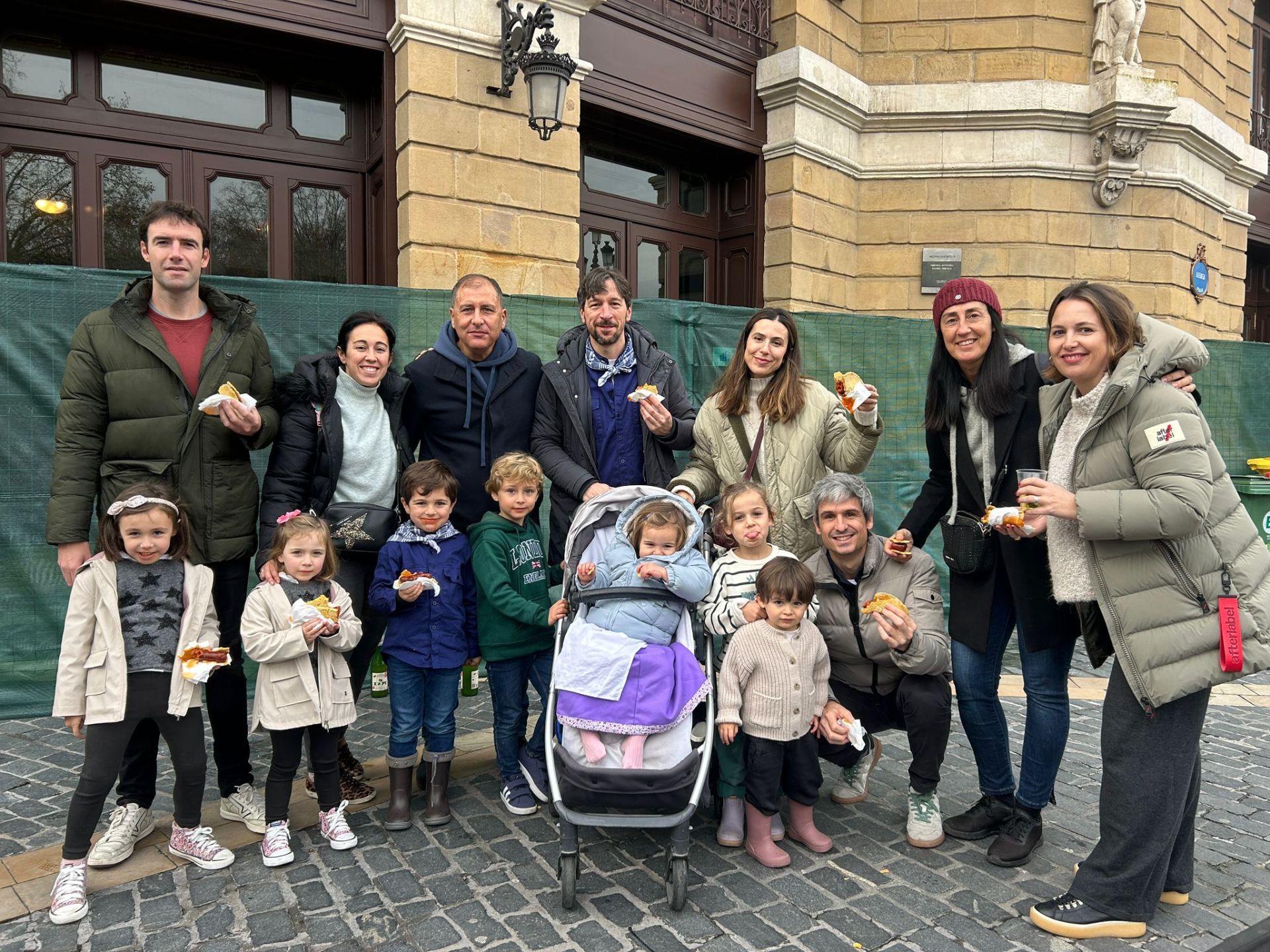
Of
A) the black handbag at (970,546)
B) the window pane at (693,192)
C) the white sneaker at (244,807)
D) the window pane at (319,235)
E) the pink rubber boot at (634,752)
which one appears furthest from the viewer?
the window pane at (693,192)

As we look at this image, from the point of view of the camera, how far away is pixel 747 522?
12.4 feet

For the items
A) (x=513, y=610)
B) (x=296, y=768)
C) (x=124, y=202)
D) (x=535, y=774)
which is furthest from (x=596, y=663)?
(x=124, y=202)

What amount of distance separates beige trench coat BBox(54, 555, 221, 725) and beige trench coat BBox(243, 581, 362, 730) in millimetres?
295

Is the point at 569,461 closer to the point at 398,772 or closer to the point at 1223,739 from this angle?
the point at 398,772

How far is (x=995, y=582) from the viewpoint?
3.60 m

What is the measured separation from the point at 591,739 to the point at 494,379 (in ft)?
6.18

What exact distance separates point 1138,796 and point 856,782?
1.45 meters

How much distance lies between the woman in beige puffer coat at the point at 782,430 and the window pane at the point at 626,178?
23.9 ft

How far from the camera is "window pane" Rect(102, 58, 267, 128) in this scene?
7.65 m

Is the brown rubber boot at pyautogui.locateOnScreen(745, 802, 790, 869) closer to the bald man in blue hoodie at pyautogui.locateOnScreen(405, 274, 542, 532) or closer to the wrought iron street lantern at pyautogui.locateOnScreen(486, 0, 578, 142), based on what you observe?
the bald man in blue hoodie at pyautogui.locateOnScreen(405, 274, 542, 532)

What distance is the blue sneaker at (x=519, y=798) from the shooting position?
157 inches

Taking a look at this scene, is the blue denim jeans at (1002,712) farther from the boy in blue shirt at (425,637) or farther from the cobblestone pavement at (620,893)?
the boy in blue shirt at (425,637)

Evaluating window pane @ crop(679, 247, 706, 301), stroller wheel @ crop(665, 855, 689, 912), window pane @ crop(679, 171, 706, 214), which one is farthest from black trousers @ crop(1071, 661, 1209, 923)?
window pane @ crop(679, 171, 706, 214)

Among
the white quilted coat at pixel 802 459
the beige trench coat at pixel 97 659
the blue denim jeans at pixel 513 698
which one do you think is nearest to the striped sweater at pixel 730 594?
the white quilted coat at pixel 802 459
